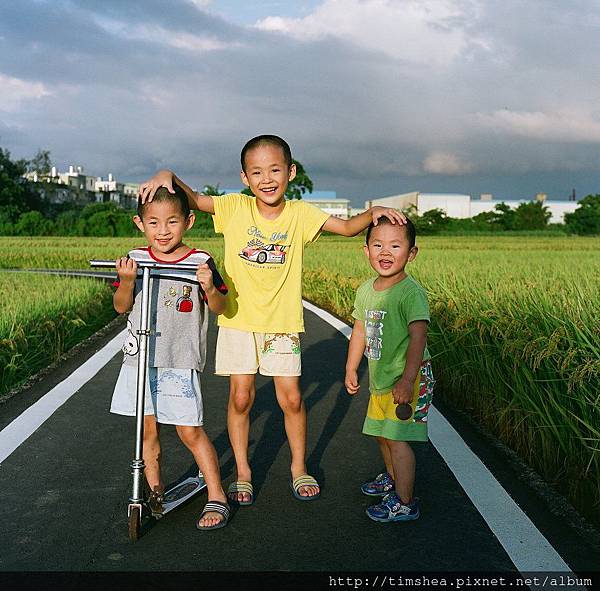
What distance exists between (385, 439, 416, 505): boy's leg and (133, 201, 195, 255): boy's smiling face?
1323 millimetres

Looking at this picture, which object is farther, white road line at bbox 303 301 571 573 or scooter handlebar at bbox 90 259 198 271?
scooter handlebar at bbox 90 259 198 271

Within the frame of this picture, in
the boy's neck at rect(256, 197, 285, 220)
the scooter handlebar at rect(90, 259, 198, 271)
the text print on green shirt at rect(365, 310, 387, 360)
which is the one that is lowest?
the text print on green shirt at rect(365, 310, 387, 360)

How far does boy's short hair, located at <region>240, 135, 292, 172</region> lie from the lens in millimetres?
3658

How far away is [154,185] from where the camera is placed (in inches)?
132

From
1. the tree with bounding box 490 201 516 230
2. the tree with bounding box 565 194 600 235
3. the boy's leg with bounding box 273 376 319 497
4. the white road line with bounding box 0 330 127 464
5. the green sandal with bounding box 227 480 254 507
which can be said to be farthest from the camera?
the tree with bounding box 490 201 516 230

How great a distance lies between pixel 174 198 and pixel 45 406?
2649 millimetres

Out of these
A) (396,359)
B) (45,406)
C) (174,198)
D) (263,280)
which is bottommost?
(45,406)

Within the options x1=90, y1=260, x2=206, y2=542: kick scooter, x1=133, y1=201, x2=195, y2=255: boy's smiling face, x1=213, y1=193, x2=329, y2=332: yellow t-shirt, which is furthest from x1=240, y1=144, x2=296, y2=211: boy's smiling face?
x1=90, y1=260, x2=206, y2=542: kick scooter

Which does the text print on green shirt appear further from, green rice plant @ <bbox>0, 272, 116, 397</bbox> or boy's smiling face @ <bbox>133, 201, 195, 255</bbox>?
green rice plant @ <bbox>0, 272, 116, 397</bbox>

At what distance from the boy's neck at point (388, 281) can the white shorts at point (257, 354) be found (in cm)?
47

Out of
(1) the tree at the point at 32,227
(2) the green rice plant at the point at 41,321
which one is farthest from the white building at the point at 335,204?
(2) the green rice plant at the point at 41,321

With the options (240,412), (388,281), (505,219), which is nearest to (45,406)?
(240,412)

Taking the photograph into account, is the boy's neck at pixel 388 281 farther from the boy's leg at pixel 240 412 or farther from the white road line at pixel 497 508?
the white road line at pixel 497 508

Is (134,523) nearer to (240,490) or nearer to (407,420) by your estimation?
(240,490)
